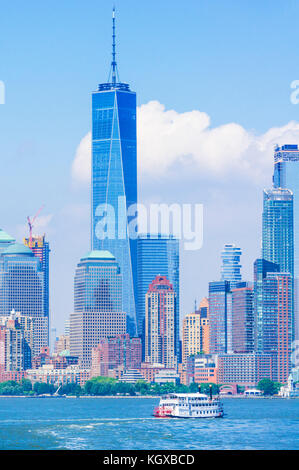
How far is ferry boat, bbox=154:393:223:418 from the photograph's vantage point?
103m

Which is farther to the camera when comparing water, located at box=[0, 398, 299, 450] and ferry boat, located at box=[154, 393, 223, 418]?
ferry boat, located at box=[154, 393, 223, 418]

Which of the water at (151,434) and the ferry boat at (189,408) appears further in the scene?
the ferry boat at (189,408)

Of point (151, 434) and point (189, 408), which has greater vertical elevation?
point (189, 408)

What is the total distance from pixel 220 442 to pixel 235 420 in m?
34.2

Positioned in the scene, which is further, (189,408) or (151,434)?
(189,408)

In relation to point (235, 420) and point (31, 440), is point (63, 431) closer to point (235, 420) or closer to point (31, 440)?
point (31, 440)

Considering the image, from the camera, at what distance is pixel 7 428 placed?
8906 cm

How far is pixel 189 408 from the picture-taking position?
4060 inches

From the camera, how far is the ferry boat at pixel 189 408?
103037 millimetres
